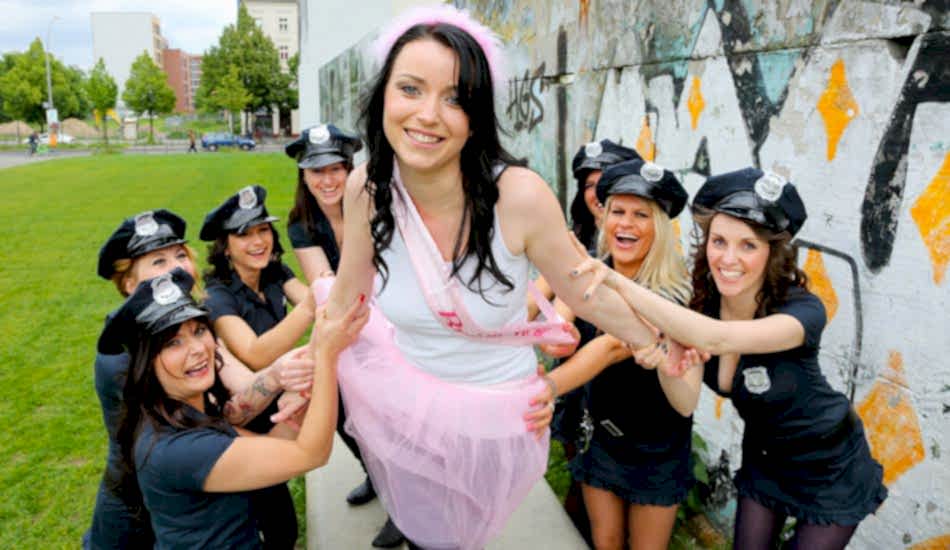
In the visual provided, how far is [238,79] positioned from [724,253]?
57.9 meters

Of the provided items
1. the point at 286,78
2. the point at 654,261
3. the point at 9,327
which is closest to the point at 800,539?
the point at 654,261

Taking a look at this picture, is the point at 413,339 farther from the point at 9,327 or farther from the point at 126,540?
the point at 9,327

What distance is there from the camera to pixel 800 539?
2.50 metres

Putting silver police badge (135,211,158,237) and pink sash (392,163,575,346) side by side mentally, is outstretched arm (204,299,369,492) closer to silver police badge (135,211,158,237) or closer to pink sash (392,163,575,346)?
pink sash (392,163,575,346)

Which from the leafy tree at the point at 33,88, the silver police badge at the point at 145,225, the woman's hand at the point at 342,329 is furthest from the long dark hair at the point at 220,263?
the leafy tree at the point at 33,88

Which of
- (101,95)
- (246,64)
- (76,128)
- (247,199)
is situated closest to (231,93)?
(246,64)

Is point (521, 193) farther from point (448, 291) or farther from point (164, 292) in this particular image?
point (164, 292)

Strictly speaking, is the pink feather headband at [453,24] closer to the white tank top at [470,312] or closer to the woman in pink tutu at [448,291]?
the woman in pink tutu at [448,291]

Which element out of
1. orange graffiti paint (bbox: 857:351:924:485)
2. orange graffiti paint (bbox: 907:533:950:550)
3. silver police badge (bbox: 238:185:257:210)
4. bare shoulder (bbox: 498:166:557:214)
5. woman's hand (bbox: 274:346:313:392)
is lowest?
orange graffiti paint (bbox: 907:533:950:550)

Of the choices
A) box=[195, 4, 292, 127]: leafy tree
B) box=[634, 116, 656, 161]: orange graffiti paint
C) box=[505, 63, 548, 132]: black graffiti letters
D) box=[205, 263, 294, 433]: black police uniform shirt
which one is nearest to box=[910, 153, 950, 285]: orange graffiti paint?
box=[634, 116, 656, 161]: orange graffiti paint

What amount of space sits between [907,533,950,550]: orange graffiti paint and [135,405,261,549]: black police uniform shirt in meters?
2.47

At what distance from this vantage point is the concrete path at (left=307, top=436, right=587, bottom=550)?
3.58m

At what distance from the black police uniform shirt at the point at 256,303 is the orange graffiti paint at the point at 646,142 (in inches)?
87.0

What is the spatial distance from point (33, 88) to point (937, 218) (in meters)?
A: 62.8
